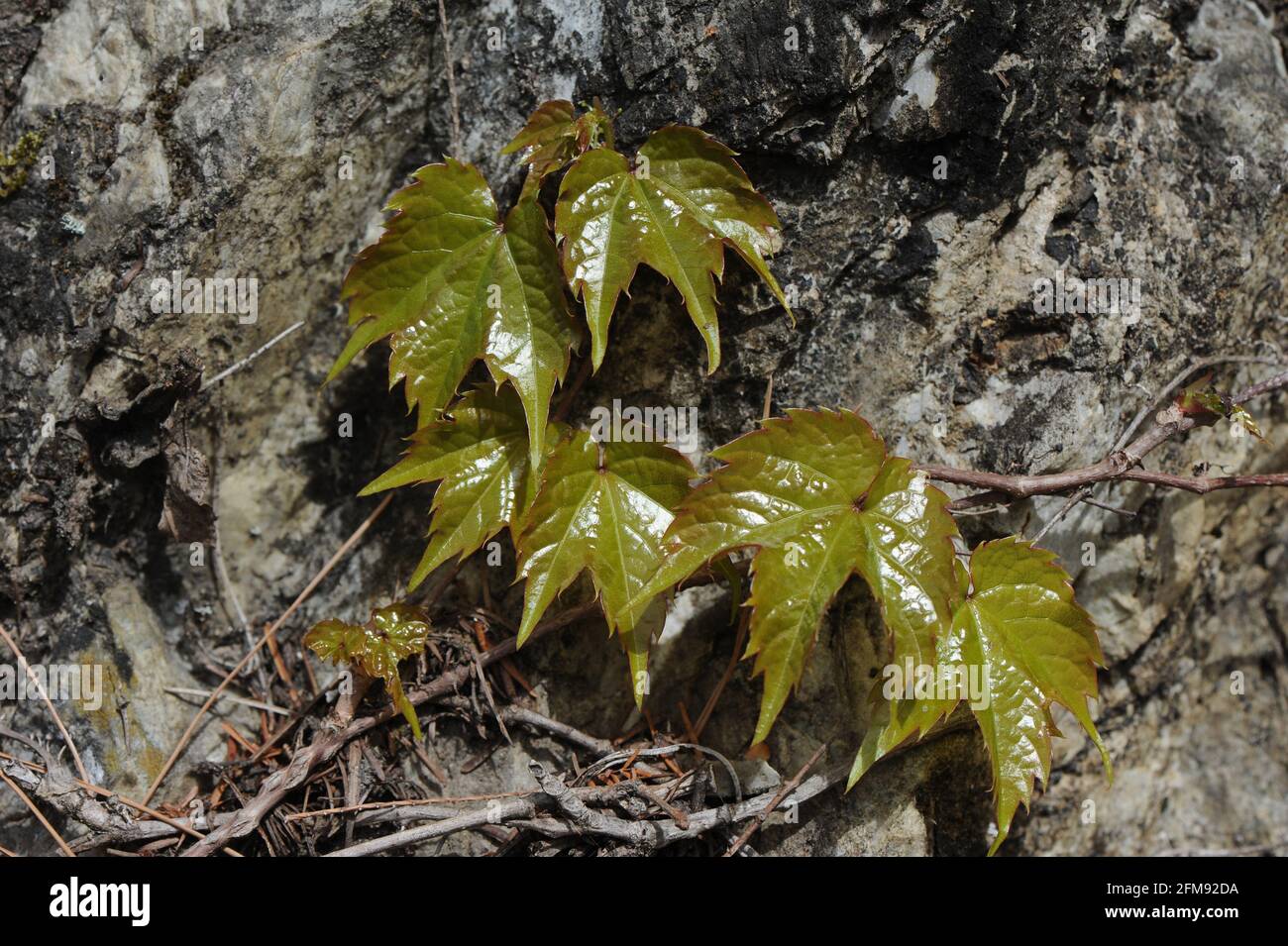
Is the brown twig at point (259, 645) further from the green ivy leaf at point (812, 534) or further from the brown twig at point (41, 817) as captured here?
the green ivy leaf at point (812, 534)

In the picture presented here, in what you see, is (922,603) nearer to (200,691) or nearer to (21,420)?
(200,691)

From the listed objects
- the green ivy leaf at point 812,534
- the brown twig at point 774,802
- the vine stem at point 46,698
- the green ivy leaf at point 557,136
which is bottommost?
the brown twig at point 774,802

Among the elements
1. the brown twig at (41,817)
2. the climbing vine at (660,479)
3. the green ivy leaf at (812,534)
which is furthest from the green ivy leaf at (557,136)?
the brown twig at (41,817)

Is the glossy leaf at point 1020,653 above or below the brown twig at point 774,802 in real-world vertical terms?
above

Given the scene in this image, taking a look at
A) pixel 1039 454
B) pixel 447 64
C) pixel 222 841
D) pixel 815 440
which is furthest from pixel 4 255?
pixel 1039 454

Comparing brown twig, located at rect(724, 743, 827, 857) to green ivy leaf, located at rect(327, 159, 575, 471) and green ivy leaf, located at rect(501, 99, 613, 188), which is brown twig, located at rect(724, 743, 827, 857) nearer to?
green ivy leaf, located at rect(327, 159, 575, 471)

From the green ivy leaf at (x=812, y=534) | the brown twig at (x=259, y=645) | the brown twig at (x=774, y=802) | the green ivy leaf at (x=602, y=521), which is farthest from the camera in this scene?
the brown twig at (x=259, y=645)
